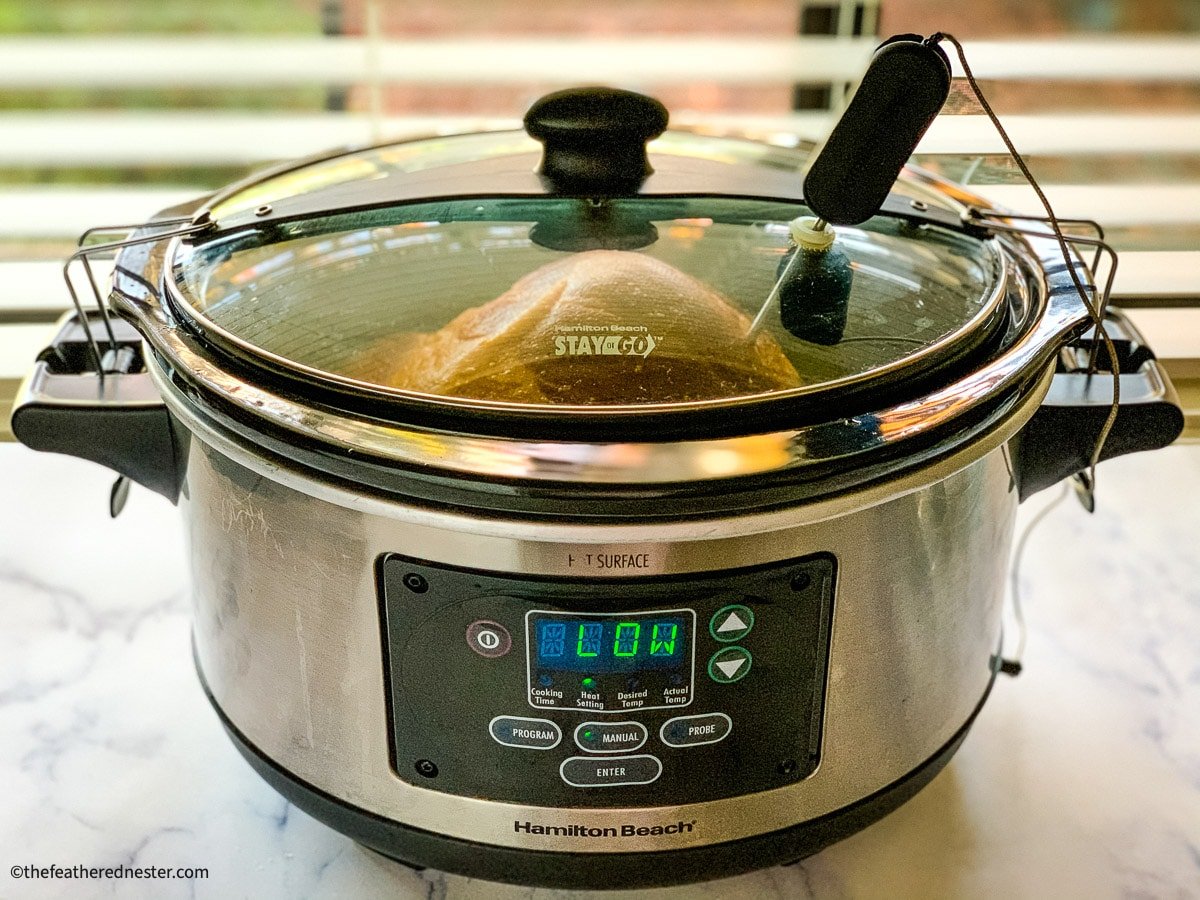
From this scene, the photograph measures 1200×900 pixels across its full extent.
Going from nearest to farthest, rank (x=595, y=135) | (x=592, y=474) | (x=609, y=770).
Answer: (x=592, y=474), (x=609, y=770), (x=595, y=135)

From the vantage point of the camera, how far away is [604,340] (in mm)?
652

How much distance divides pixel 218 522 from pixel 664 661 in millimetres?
276

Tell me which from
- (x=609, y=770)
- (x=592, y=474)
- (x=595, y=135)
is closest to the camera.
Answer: (x=592, y=474)

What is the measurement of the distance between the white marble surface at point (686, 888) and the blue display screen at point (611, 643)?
0.25 meters

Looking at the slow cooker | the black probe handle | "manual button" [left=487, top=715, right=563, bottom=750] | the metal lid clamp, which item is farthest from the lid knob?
"manual button" [left=487, top=715, right=563, bottom=750]

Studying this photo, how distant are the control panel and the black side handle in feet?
0.67

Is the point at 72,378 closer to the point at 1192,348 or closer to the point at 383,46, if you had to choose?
Answer: the point at 383,46

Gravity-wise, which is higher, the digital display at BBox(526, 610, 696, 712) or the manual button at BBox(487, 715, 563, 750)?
the digital display at BBox(526, 610, 696, 712)

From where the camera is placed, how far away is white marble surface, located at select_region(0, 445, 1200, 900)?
788 millimetres

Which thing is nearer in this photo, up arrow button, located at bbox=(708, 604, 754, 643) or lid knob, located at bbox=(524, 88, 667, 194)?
up arrow button, located at bbox=(708, 604, 754, 643)

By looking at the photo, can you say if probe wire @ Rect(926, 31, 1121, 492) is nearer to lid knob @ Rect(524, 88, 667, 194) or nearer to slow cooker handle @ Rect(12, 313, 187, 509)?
lid knob @ Rect(524, 88, 667, 194)

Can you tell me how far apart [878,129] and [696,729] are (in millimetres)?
349

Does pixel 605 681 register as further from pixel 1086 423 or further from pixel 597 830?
pixel 1086 423

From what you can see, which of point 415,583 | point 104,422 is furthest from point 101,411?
point 415,583
